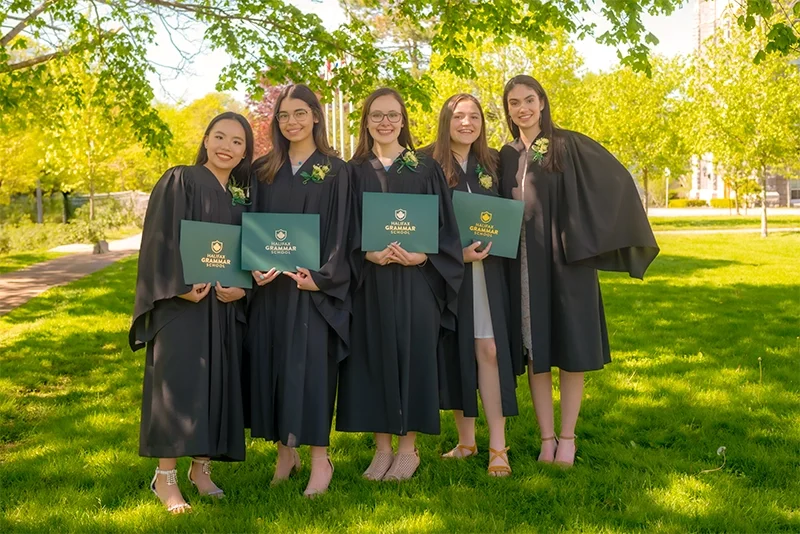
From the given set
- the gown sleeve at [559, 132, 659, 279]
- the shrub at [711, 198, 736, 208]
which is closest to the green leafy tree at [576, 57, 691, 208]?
the shrub at [711, 198, 736, 208]

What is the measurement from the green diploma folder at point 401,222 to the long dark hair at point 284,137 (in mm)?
467

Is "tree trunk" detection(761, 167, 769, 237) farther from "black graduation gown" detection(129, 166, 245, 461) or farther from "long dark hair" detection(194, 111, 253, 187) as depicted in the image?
"black graduation gown" detection(129, 166, 245, 461)

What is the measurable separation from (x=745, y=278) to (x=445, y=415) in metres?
10.2

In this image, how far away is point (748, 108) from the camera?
78.4 feet

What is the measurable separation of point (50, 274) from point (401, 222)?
45.6 feet

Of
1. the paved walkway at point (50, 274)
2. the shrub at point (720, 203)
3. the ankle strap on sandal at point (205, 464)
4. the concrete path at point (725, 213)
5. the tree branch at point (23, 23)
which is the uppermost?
the tree branch at point (23, 23)

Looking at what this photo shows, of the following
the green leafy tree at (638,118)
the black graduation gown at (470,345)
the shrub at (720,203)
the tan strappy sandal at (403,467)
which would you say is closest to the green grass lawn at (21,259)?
the tan strappy sandal at (403,467)

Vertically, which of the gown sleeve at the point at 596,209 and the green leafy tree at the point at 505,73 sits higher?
the green leafy tree at the point at 505,73

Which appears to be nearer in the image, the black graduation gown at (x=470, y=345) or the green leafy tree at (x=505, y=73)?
the black graduation gown at (x=470, y=345)

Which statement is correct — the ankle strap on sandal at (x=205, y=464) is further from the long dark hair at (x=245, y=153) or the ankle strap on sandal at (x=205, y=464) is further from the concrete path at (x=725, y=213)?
the concrete path at (x=725, y=213)

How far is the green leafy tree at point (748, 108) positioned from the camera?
2361 cm

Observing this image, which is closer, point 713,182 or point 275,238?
point 275,238

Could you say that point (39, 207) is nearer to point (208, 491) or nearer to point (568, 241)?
point (208, 491)

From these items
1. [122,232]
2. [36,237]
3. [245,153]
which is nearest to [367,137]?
[245,153]
